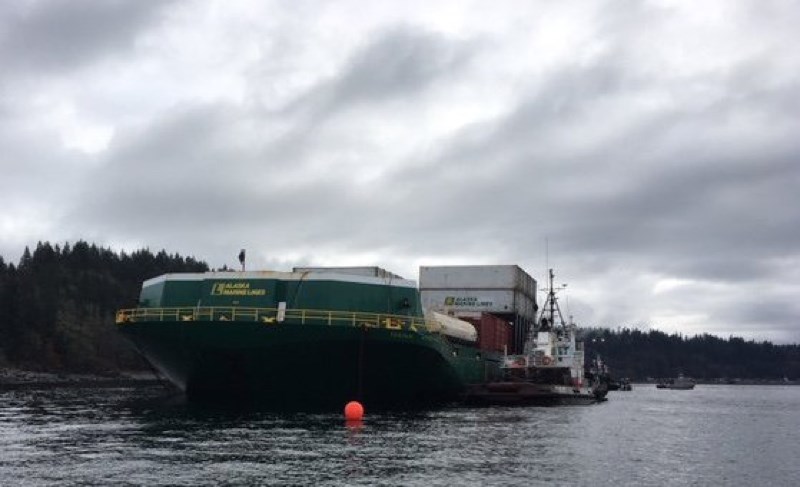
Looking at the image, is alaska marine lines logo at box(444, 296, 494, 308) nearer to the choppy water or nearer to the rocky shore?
the choppy water

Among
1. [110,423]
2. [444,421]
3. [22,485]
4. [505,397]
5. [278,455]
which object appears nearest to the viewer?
[22,485]

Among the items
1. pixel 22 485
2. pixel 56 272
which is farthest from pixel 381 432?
pixel 56 272

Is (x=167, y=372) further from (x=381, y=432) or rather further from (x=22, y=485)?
(x=22, y=485)

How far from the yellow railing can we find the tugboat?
1346 cm

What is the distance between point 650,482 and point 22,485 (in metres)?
18.6

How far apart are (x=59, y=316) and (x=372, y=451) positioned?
145934 mm

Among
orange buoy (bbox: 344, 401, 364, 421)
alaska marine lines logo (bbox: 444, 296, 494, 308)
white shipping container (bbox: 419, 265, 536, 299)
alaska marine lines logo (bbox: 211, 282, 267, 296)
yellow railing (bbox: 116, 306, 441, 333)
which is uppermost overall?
white shipping container (bbox: 419, 265, 536, 299)

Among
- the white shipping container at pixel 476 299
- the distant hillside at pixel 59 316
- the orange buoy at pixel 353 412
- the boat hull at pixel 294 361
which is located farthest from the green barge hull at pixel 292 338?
the distant hillside at pixel 59 316

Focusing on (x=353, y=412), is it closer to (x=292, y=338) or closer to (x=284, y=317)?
(x=292, y=338)

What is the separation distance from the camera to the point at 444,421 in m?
43.0

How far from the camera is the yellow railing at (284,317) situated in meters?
46.4

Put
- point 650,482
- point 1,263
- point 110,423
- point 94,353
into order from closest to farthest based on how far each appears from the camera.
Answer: point 650,482 → point 110,423 → point 94,353 → point 1,263

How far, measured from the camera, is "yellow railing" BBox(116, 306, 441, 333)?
46438mm

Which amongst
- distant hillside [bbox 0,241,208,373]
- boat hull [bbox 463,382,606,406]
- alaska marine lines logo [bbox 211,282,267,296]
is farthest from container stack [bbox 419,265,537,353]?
distant hillside [bbox 0,241,208,373]
